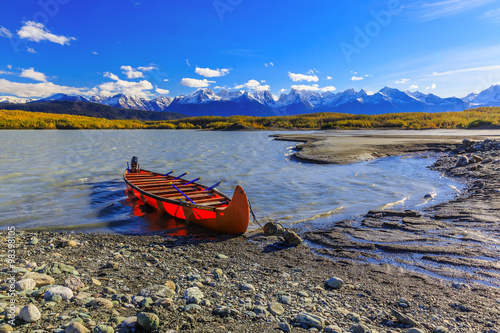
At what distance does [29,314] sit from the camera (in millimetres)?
3625

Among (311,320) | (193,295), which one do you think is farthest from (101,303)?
(311,320)

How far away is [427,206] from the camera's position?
11273mm

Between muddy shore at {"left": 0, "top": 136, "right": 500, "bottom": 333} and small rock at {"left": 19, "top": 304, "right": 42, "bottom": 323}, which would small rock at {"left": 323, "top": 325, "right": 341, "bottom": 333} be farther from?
small rock at {"left": 19, "top": 304, "right": 42, "bottom": 323}

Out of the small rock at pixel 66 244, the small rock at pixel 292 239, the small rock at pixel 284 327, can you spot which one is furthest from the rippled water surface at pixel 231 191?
the small rock at pixel 284 327

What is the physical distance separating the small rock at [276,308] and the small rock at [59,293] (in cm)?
311

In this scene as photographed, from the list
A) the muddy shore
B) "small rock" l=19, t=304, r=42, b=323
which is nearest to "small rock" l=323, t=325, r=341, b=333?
the muddy shore

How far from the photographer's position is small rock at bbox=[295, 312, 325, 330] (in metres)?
3.93

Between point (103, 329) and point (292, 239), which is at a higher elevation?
point (103, 329)

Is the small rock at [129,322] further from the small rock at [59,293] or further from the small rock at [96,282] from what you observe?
the small rock at [96,282]

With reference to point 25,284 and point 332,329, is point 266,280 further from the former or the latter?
point 25,284

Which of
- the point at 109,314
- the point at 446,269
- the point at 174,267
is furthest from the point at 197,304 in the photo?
the point at 446,269

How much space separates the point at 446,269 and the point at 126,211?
10990 mm

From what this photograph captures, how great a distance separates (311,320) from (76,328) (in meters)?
3.03

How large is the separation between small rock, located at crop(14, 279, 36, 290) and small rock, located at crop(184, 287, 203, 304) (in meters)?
2.48
